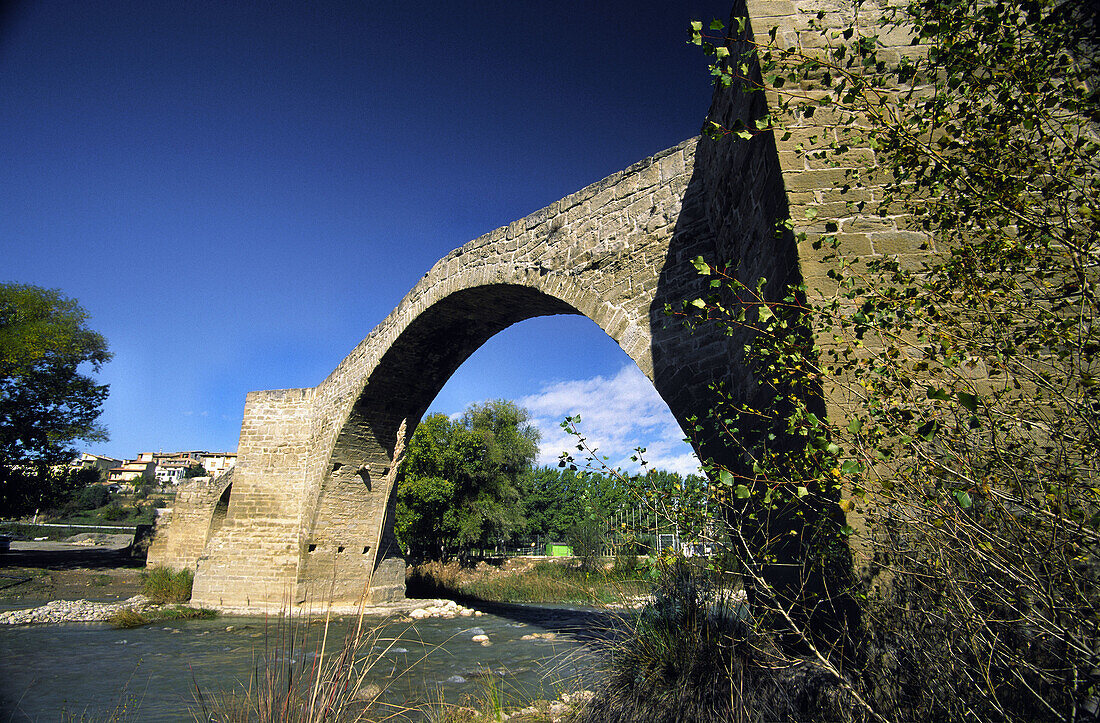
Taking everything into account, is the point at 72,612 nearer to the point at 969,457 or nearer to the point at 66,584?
the point at 66,584

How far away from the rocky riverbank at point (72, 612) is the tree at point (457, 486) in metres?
7.79

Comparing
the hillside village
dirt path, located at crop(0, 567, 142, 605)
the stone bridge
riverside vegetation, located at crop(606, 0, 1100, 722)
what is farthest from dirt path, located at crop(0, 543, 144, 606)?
the hillside village

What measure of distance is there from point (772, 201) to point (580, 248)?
9.60 ft

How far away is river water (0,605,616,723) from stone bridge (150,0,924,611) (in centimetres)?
86

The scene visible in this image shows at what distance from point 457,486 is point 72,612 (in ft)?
34.7

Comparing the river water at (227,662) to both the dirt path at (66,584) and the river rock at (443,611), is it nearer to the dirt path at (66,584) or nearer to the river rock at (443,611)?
the river rock at (443,611)

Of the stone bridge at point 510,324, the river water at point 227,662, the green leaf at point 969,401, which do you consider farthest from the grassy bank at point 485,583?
the green leaf at point 969,401

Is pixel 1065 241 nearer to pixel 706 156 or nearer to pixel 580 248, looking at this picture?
pixel 706 156

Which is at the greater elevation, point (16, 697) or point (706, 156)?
point (706, 156)

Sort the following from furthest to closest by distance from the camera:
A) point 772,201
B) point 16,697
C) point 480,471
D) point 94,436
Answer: point 480,471, point 94,436, point 16,697, point 772,201

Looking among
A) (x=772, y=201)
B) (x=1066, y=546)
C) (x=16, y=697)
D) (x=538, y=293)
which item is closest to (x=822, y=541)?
(x=1066, y=546)

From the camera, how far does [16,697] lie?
16.0ft

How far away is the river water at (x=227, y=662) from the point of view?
14.7ft

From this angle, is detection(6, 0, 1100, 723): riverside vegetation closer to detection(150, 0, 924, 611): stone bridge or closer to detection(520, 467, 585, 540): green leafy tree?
detection(150, 0, 924, 611): stone bridge
